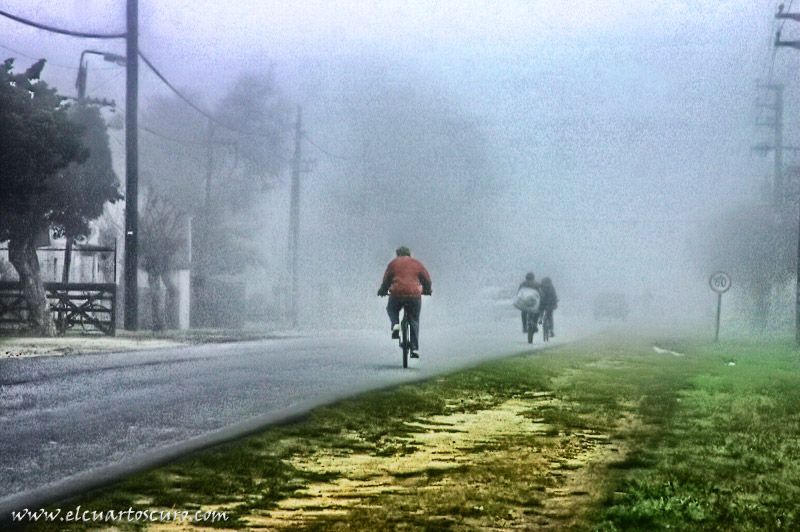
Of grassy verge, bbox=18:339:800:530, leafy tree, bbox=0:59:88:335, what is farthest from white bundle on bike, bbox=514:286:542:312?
grassy verge, bbox=18:339:800:530

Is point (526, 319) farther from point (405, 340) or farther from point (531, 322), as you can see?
point (405, 340)

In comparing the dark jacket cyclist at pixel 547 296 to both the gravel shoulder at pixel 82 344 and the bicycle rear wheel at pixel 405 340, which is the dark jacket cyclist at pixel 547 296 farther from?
the bicycle rear wheel at pixel 405 340

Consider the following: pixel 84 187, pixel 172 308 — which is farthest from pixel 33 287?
pixel 172 308

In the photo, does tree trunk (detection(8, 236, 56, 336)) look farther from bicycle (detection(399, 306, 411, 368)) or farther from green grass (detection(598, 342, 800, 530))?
green grass (detection(598, 342, 800, 530))

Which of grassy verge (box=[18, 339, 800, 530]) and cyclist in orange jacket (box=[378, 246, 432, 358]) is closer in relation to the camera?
grassy verge (box=[18, 339, 800, 530])

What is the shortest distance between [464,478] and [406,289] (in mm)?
13426

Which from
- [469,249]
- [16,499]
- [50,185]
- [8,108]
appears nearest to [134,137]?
[50,185]

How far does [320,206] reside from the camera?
9838cm

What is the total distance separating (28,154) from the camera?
107ft

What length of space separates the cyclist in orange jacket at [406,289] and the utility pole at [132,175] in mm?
16556

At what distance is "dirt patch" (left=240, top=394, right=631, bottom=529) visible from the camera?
22.9 ft

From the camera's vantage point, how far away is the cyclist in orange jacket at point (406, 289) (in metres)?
21.9

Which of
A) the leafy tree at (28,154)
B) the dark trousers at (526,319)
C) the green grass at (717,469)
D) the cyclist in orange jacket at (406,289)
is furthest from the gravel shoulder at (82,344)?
the green grass at (717,469)

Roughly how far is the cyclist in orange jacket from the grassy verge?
472cm
